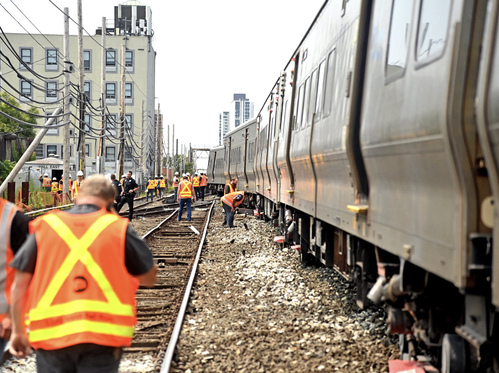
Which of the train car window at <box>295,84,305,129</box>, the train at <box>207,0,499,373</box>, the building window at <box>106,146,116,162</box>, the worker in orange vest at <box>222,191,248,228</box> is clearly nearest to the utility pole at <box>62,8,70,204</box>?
the worker in orange vest at <box>222,191,248,228</box>

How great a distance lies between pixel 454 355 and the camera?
4.29m

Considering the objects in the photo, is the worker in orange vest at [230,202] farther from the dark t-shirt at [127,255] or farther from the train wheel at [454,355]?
the dark t-shirt at [127,255]

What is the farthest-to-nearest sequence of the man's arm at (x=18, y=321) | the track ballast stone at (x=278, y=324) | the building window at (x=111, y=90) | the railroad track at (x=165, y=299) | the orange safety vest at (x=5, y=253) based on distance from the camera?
the building window at (x=111, y=90) → the railroad track at (x=165, y=299) → the track ballast stone at (x=278, y=324) → the orange safety vest at (x=5, y=253) → the man's arm at (x=18, y=321)

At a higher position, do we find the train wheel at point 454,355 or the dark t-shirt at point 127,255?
the dark t-shirt at point 127,255

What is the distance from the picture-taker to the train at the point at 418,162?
3240 mm

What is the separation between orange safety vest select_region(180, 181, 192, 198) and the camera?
21739 millimetres

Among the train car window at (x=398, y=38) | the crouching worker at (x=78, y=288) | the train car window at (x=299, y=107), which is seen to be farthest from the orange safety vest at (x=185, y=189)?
the crouching worker at (x=78, y=288)

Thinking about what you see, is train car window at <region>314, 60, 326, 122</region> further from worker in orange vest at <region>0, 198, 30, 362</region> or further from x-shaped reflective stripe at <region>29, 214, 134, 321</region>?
x-shaped reflective stripe at <region>29, 214, 134, 321</region>

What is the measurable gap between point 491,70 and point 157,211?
83.6 ft

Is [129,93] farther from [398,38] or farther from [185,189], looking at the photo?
[398,38]

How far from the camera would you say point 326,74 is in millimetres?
7656

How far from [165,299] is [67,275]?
19.5 ft

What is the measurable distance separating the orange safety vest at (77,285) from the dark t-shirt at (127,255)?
0.04m

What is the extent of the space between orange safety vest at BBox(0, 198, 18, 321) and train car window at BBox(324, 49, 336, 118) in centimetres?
408
